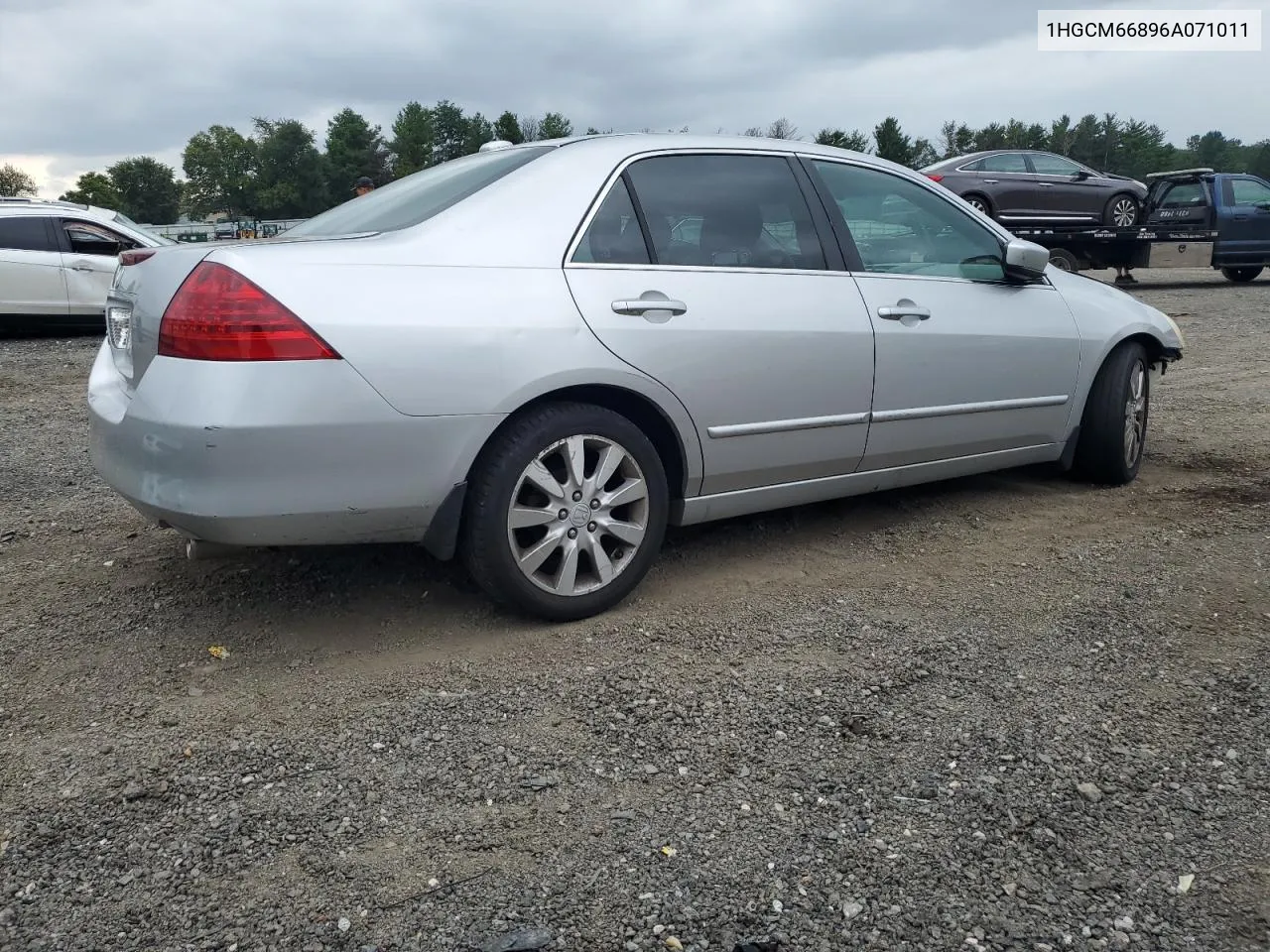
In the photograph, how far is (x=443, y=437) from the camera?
114 inches

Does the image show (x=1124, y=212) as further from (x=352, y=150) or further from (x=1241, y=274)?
(x=352, y=150)

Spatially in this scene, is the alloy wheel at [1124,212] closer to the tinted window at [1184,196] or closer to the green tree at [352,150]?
the tinted window at [1184,196]

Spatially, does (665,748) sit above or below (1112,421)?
below

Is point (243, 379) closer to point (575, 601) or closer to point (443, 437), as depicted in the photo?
point (443, 437)

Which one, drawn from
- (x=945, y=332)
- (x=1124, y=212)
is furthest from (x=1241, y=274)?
(x=945, y=332)

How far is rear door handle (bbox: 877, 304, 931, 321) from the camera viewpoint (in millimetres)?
3828

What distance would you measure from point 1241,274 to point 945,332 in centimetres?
1743

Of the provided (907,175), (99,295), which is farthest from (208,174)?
(907,175)

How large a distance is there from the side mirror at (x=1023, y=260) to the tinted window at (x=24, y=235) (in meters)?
10.3

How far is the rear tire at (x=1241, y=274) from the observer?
59.9ft

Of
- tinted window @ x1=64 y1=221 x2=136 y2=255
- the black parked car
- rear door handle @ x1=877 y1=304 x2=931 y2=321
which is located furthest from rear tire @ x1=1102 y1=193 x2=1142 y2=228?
rear door handle @ x1=877 y1=304 x2=931 y2=321

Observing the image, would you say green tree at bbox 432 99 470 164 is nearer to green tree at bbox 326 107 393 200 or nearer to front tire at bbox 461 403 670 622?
green tree at bbox 326 107 393 200

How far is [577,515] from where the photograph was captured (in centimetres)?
318

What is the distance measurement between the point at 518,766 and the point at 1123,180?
16.6 meters
